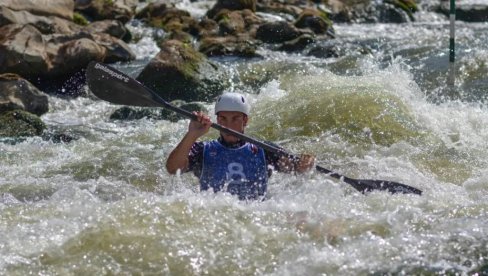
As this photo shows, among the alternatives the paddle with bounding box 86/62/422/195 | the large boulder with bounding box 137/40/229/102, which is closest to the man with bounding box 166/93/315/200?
the paddle with bounding box 86/62/422/195

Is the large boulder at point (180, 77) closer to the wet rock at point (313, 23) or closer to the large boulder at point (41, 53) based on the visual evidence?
the large boulder at point (41, 53)

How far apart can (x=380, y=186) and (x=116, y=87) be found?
2146 mm

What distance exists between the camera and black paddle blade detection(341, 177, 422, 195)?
605cm

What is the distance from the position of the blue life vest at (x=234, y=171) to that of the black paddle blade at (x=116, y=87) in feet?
2.75

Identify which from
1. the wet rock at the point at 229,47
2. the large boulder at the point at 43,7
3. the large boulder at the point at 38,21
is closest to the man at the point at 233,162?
the large boulder at the point at 38,21

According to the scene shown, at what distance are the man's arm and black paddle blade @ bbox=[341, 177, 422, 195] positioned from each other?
118cm

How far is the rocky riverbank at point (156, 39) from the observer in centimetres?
1067

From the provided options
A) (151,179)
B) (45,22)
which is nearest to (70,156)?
(151,179)

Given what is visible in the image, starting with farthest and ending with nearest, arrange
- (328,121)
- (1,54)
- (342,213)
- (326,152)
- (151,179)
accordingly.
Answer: (1,54) < (328,121) < (326,152) < (151,179) < (342,213)

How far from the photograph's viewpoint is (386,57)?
1441 cm

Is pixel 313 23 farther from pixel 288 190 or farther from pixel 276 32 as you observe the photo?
pixel 288 190

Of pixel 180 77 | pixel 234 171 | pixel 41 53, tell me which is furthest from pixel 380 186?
pixel 41 53

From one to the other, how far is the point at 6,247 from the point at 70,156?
3639 millimetres

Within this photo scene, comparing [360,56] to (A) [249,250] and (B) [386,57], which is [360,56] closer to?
(B) [386,57]
